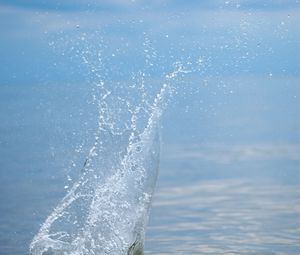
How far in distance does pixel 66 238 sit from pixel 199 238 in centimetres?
232

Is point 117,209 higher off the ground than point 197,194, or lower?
higher

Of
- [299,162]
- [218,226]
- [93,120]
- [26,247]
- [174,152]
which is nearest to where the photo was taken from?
[26,247]

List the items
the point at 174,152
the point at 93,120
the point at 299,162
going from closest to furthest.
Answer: the point at 299,162 → the point at 174,152 → the point at 93,120

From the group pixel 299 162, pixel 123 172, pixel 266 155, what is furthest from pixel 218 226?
pixel 266 155

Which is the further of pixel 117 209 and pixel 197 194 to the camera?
pixel 197 194

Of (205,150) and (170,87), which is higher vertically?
(170,87)

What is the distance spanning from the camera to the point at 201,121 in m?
43.1

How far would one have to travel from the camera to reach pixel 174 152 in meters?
27.1

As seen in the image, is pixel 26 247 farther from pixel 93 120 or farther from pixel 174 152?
pixel 93 120

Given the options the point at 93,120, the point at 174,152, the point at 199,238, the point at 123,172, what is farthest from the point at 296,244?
the point at 93,120

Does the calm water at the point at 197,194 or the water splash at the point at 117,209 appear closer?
the water splash at the point at 117,209

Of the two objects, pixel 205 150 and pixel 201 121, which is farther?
pixel 201 121

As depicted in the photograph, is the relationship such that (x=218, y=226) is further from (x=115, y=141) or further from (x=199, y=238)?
(x=115, y=141)

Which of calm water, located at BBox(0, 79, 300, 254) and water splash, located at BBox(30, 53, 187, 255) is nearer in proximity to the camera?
water splash, located at BBox(30, 53, 187, 255)
